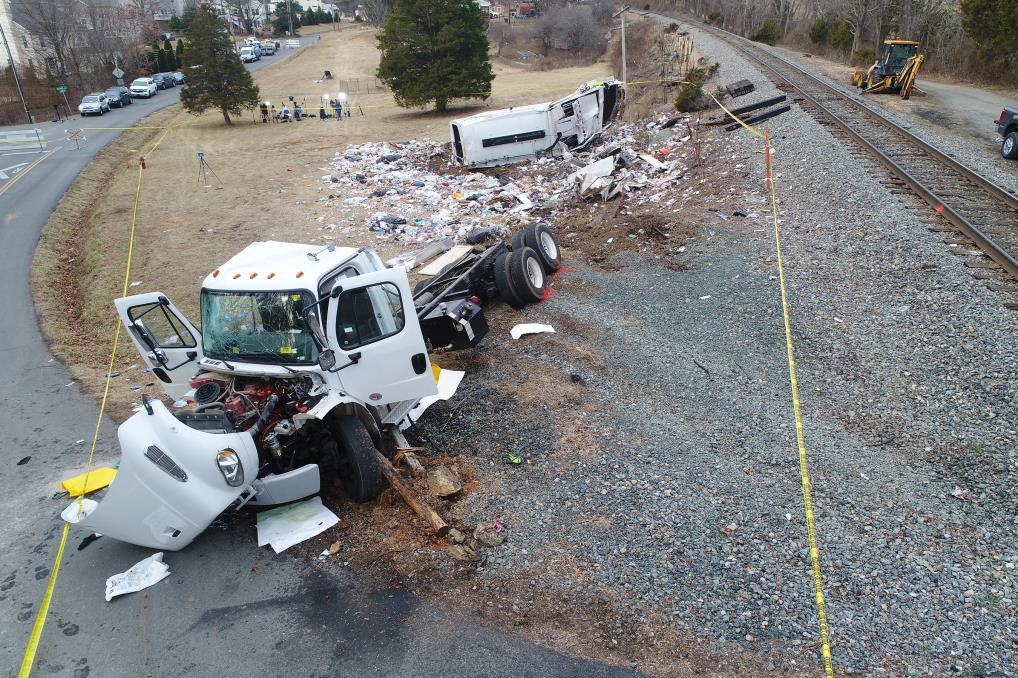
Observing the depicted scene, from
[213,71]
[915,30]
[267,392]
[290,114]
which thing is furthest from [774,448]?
[915,30]

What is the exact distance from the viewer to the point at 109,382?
9.20m

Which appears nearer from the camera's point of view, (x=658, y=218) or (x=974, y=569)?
(x=974, y=569)

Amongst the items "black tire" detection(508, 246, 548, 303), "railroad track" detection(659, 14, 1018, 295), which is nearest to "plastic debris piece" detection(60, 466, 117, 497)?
"black tire" detection(508, 246, 548, 303)

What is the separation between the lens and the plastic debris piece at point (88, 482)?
643cm

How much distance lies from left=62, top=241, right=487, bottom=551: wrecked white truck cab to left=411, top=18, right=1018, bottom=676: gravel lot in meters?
1.23

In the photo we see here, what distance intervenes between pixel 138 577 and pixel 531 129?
1869 cm

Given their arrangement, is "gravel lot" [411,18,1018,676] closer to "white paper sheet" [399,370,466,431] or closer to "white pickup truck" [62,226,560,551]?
"white paper sheet" [399,370,466,431]

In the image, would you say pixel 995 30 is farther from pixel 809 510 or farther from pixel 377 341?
pixel 377 341

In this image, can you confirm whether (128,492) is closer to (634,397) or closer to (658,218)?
(634,397)

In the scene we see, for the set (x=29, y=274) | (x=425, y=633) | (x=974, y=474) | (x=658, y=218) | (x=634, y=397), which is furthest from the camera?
(x=29, y=274)

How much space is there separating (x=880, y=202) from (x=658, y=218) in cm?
398

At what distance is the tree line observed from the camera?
25.4m

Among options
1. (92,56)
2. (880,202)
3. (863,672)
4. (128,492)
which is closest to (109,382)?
(128,492)

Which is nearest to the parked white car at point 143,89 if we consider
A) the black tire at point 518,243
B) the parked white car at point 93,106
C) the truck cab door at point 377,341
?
the parked white car at point 93,106
